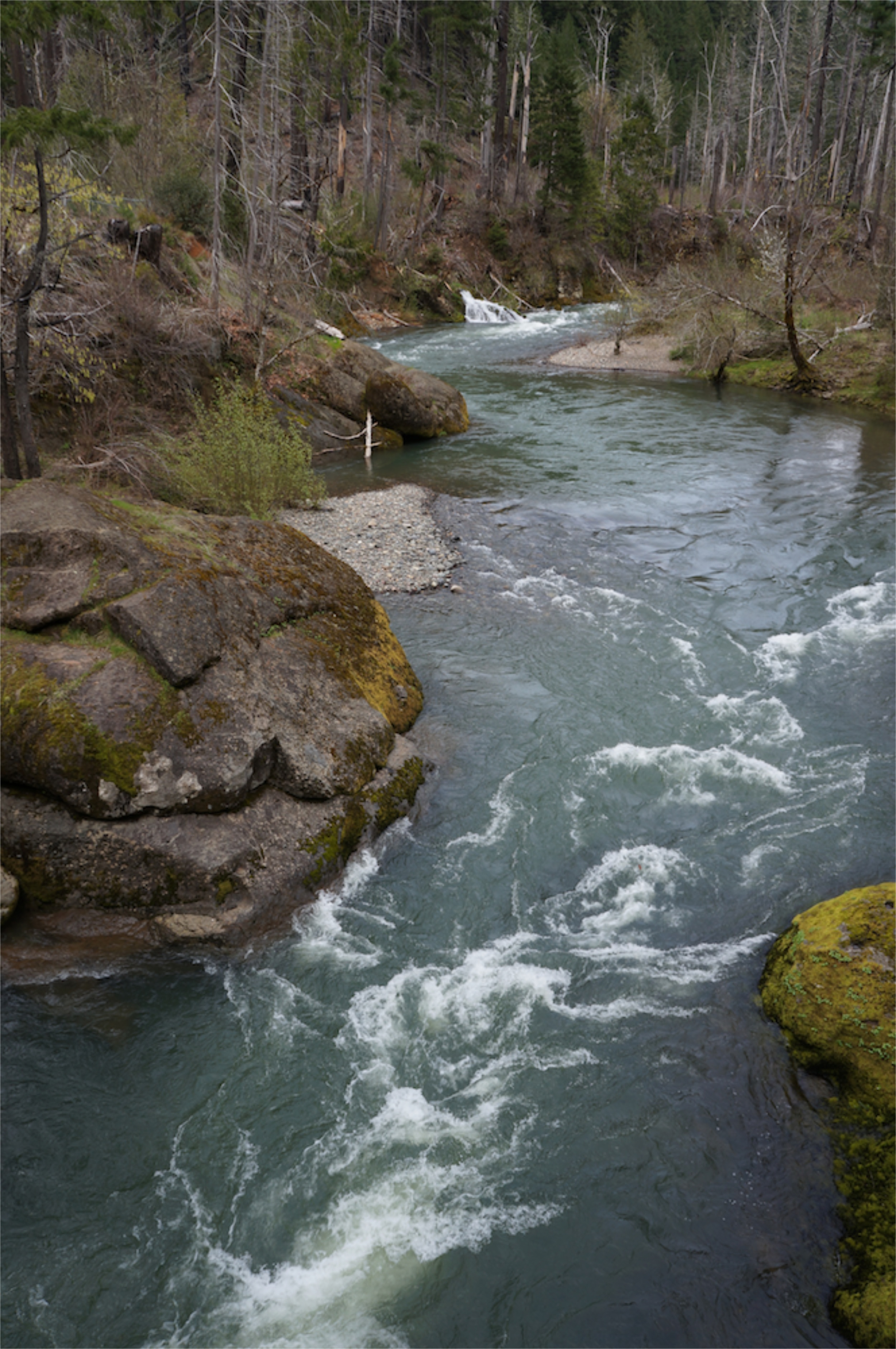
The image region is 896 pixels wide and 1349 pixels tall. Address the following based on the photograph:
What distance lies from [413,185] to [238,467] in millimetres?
34218

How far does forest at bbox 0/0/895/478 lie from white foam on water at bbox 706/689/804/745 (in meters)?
8.65

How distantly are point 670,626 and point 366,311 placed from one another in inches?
1121

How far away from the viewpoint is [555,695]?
30.7 ft

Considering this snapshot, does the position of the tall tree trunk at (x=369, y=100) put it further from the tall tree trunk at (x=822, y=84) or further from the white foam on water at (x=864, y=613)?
the white foam on water at (x=864, y=613)

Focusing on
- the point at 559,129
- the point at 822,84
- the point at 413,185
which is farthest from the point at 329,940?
the point at 822,84

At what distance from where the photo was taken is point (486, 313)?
37.4m

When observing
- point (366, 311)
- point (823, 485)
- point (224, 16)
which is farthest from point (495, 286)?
point (823, 485)

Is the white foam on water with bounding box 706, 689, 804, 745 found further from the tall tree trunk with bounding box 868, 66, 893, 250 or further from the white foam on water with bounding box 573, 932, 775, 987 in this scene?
the tall tree trunk with bounding box 868, 66, 893, 250

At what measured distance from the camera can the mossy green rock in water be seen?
4039 mm

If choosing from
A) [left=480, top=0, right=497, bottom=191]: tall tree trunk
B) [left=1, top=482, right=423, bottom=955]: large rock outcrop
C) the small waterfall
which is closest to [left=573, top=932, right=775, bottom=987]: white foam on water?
[left=1, top=482, right=423, bottom=955]: large rock outcrop

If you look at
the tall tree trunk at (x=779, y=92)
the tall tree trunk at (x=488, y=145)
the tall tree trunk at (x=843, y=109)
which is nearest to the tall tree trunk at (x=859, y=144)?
the tall tree trunk at (x=843, y=109)

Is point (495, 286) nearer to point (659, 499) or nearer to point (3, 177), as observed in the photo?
point (659, 499)

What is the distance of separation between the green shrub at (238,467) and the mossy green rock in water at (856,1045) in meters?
9.61

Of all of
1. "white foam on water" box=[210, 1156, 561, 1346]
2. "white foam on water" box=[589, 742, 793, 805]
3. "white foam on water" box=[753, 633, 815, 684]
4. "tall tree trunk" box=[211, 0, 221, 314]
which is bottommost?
"white foam on water" box=[210, 1156, 561, 1346]
